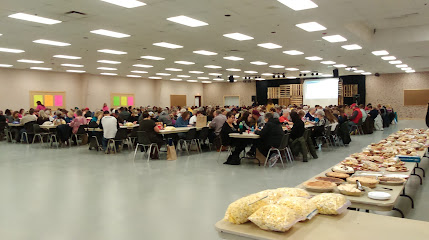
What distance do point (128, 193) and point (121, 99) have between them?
2005cm

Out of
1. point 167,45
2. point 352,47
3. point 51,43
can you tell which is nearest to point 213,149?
point 167,45

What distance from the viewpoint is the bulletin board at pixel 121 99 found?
2392 cm

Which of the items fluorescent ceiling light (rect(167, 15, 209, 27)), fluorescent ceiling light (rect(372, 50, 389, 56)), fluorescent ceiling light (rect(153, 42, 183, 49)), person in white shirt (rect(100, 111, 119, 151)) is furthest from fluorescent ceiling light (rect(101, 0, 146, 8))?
fluorescent ceiling light (rect(372, 50, 389, 56))

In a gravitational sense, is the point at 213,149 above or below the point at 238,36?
below

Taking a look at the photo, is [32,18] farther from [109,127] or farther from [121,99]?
[121,99]

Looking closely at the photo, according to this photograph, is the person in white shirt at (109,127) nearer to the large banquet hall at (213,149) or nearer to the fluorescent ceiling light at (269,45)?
the large banquet hall at (213,149)

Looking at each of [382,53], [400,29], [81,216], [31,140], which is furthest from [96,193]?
[382,53]

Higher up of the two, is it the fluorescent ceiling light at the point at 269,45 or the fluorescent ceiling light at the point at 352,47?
the fluorescent ceiling light at the point at 352,47

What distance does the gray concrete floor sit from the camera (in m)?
3.93

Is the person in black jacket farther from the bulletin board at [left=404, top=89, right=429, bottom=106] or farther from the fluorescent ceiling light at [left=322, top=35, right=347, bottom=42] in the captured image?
the bulletin board at [left=404, top=89, right=429, bottom=106]

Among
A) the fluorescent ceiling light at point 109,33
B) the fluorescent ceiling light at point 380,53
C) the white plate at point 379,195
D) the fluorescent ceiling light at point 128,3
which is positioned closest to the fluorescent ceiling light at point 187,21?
the fluorescent ceiling light at point 128,3

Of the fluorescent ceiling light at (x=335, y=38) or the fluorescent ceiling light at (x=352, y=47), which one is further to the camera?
the fluorescent ceiling light at (x=352, y=47)

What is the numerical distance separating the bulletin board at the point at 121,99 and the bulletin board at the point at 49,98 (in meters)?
3.57

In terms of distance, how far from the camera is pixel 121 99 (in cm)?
2462
